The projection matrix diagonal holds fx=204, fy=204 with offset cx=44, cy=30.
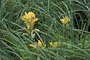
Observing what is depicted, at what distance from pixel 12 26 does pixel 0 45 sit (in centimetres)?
39

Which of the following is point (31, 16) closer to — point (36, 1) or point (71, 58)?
point (71, 58)

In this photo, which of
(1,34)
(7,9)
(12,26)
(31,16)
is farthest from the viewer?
(7,9)

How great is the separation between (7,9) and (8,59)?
0.95 metres

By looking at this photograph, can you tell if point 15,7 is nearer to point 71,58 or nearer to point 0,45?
point 0,45

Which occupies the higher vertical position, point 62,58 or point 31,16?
point 31,16

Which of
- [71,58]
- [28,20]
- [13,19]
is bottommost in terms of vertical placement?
[71,58]

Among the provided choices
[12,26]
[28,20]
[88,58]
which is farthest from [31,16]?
[12,26]

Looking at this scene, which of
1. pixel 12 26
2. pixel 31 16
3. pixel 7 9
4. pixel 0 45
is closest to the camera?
pixel 31 16

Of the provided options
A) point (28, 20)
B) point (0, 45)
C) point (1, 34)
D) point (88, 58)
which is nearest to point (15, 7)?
point (1, 34)

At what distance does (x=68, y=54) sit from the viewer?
1364mm

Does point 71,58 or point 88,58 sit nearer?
point 88,58

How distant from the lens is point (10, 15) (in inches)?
76.3

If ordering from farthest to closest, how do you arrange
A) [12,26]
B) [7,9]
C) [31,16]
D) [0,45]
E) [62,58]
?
[7,9]
[12,26]
[0,45]
[31,16]
[62,58]

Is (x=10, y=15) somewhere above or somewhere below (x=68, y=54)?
above
